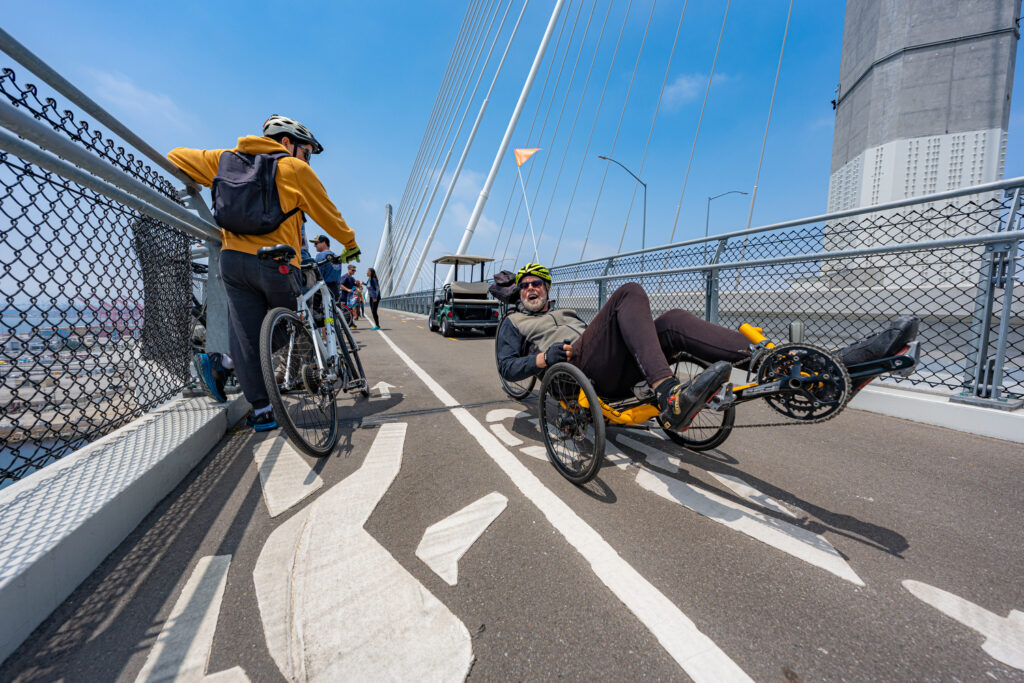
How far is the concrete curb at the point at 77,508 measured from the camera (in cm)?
112

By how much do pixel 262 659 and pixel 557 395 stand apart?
172 cm

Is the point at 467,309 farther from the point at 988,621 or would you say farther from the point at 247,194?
the point at 988,621

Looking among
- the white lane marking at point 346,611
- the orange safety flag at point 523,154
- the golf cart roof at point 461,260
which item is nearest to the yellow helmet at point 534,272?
the white lane marking at point 346,611

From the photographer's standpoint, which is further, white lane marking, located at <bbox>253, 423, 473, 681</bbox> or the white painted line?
the white painted line

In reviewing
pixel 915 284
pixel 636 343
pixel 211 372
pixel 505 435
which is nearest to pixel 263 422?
pixel 211 372

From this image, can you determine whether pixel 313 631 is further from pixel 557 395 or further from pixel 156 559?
pixel 557 395

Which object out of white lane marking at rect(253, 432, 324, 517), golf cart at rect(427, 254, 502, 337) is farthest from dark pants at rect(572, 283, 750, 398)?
golf cart at rect(427, 254, 502, 337)

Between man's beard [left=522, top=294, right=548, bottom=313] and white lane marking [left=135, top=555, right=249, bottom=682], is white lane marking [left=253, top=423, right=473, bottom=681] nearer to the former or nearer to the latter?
white lane marking [left=135, top=555, right=249, bottom=682]

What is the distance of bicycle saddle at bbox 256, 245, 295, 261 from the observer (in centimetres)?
245

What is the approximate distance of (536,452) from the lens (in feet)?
8.30

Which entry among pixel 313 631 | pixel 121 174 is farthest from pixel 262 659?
pixel 121 174

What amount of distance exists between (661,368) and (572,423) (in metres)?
0.63

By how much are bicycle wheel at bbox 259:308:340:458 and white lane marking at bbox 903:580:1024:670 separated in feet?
9.30

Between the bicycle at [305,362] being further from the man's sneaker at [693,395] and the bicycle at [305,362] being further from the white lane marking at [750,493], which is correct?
the white lane marking at [750,493]
